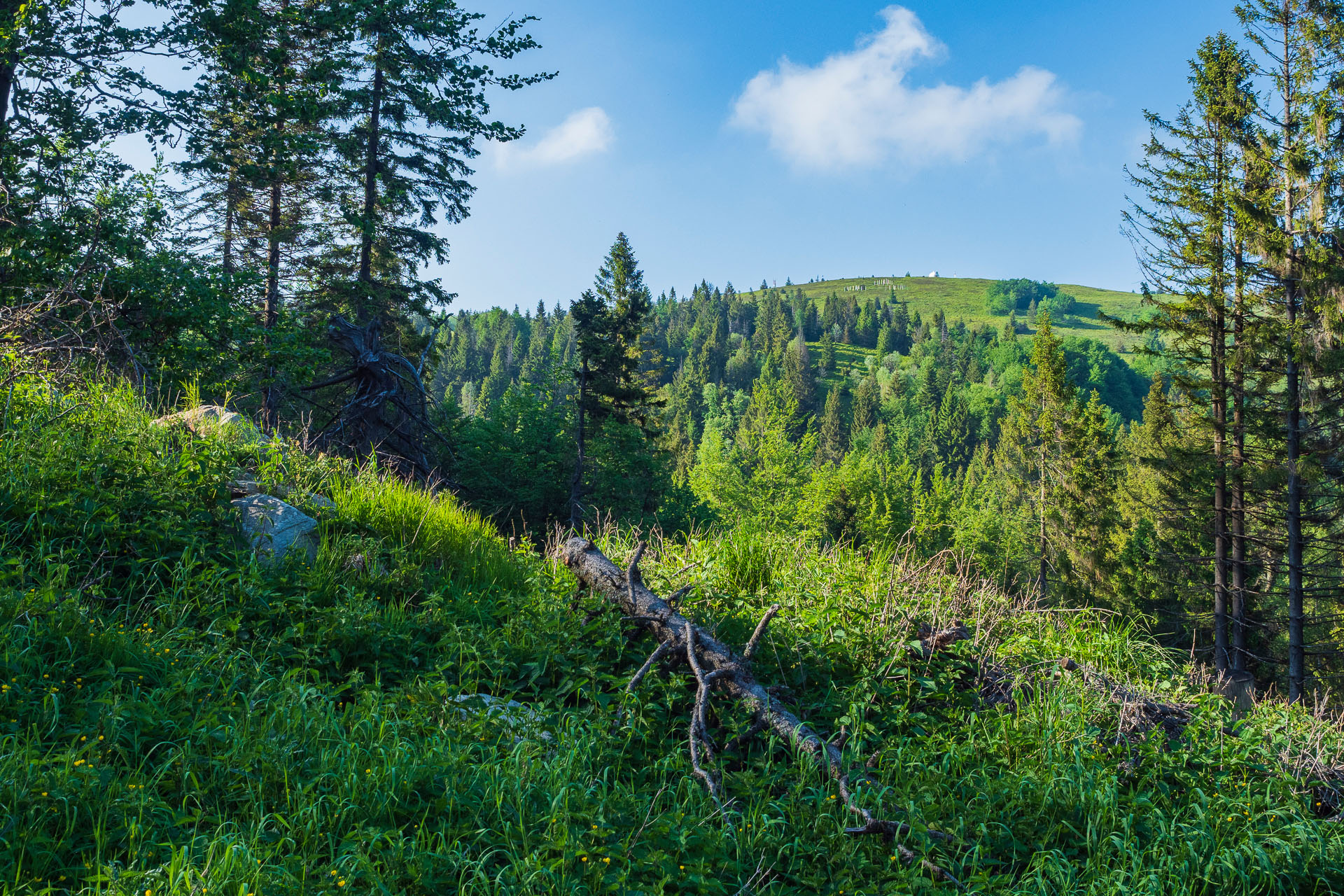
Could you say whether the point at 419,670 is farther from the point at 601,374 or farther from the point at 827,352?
the point at 827,352

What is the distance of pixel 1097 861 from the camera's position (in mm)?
3092

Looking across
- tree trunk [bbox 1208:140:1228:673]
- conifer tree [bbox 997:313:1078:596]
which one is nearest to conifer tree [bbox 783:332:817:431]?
conifer tree [bbox 997:313:1078:596]

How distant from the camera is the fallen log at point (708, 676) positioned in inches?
120

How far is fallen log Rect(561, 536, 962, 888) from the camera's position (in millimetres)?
3049

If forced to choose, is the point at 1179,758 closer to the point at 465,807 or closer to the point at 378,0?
the point at 465,807

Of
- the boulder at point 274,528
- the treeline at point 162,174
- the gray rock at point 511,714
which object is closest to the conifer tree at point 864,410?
the treeline at point 162,174

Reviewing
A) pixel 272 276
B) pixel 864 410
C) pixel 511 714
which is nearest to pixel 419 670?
pixel 511 714

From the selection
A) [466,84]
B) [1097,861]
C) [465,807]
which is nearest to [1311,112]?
[466,84]

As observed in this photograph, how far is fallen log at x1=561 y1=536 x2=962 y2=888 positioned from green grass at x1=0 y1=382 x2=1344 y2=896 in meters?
0.10

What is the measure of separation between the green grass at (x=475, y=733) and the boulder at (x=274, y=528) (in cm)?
13

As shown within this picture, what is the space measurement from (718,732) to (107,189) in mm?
9974

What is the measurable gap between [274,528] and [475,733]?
2.48m

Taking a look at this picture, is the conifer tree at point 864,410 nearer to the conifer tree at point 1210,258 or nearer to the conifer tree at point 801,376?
the conifer tree at point 801,376

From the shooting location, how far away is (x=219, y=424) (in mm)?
5895
